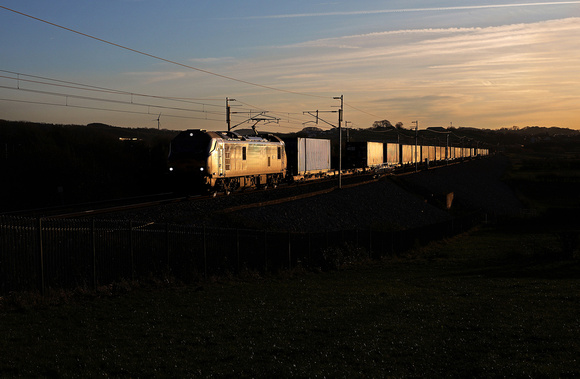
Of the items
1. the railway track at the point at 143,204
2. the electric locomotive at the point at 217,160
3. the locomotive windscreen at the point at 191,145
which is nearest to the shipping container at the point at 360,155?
the railway track at the point at 143,204

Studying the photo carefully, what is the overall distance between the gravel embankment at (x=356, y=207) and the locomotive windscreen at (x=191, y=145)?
340cm

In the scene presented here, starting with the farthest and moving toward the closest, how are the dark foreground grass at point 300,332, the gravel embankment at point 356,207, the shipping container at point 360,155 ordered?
the shipping container at point 360,155, the gravel embankment at point 356,207, the dark foreground grass at point 300,332

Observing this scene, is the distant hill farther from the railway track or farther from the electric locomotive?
the electric locomotive

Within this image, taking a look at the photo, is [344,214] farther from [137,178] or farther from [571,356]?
[571,356]

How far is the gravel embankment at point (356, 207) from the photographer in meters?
30.4

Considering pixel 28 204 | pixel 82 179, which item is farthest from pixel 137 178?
pixel 28 204

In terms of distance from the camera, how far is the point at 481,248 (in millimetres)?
39938

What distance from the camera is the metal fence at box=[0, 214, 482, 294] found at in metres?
14.2

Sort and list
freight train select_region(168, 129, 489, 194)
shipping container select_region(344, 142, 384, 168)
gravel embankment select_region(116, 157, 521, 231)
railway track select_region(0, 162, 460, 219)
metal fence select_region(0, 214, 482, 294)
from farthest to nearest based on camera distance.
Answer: shipping container select_region(344, 142, 384, 168)
freight train select_region(168, 129, 489, 194)
gravel embankment select_region(116, 157, 521, 231)
railway track select_region(0, 162, 460, 219)
metal fence select_region(0, 214, 482, 294)

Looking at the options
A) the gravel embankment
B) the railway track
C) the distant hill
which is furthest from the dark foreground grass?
the distant hill

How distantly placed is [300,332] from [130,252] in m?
6.69

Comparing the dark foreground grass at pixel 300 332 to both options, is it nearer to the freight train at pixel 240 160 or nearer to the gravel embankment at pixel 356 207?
the gravel embankment at pixel 356 207

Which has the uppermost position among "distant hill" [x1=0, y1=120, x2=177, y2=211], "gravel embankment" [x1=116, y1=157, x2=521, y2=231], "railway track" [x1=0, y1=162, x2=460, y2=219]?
"distant hill" [x1=0, y1=120, x2=177, y2=211]

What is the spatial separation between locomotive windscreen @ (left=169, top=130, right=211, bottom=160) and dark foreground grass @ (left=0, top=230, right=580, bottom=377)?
16.7 m
